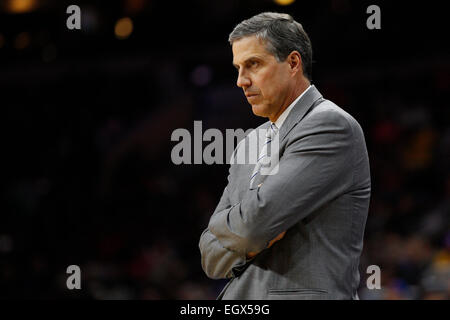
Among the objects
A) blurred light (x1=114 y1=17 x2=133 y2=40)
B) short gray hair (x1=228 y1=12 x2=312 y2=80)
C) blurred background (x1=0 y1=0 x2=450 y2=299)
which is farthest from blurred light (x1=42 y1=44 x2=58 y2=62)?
short gray hair (x1=228 y1=12 x2=312 y2=80)

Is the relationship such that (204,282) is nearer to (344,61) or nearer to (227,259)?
(344,61)

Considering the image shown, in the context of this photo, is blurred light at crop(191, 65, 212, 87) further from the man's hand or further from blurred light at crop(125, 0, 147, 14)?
the man's hand

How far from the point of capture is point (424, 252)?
4930 mm

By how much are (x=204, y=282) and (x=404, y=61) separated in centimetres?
345

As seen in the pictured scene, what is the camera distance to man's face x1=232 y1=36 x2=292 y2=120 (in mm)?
1957

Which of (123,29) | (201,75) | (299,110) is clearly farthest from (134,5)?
(299,110)

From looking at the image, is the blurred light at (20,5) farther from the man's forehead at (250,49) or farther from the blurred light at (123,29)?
the man's forehead at (250,49)

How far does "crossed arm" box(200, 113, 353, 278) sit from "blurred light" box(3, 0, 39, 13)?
704 cm

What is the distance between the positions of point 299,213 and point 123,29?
7069mm

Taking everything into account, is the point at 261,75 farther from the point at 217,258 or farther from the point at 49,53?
the point at 49,53

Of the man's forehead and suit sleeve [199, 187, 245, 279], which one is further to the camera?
the man's forehead

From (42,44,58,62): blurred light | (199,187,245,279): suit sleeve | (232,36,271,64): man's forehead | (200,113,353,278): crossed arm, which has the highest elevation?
(42,44,58,62): blurred light

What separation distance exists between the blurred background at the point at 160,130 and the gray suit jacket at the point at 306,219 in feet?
8.57
